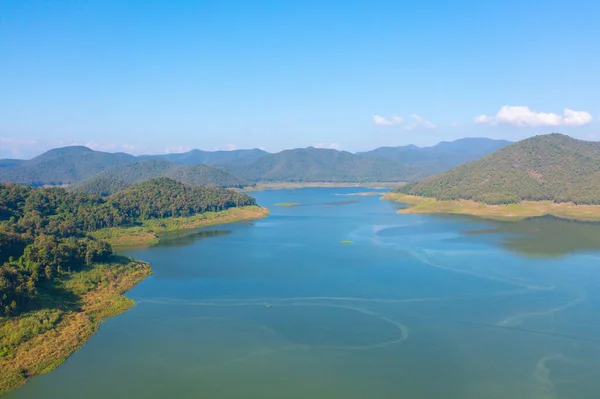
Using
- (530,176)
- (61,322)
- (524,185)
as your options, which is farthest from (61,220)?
(530,176)

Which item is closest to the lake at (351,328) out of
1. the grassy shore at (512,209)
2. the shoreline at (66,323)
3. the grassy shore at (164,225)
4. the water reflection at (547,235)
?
the water reflection at (547,235)

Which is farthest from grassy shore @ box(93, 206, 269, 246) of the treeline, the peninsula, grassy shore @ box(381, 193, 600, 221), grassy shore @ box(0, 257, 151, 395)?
the peninsula

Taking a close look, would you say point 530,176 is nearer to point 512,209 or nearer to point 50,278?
point 512,209

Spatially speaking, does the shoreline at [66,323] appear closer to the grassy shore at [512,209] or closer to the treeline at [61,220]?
the treeline at [61,220]

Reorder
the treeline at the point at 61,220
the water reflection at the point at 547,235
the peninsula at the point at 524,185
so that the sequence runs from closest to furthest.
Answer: the treeline at the point at 61,220
the water reflection at the point at 547,235
the peninsula at the point at 524,185

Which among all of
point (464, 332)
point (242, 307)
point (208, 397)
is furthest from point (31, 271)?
point (464, 332)

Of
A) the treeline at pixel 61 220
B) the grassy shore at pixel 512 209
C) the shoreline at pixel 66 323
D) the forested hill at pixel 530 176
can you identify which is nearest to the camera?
the shoreline at pixel 66 323

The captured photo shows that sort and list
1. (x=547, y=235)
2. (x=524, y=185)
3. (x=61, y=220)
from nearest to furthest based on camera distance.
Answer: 1. (x=61, y=220)
2. (x=547, y=235)
3. (x=524, y=185)
